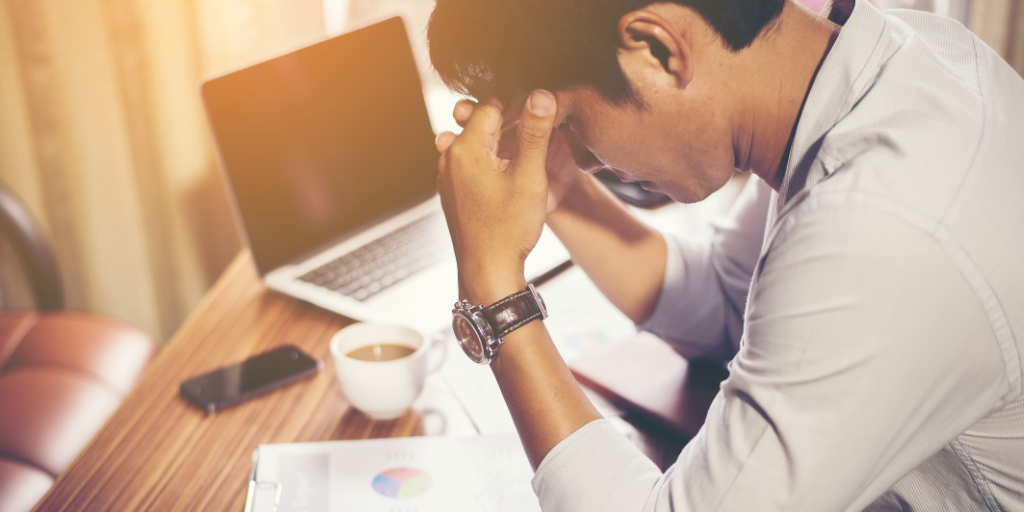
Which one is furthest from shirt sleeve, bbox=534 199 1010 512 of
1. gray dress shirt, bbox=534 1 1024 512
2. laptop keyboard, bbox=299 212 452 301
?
laptop keyboard, bbox=299 212 452 301

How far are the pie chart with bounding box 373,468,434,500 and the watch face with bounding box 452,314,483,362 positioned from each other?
0.41 feet

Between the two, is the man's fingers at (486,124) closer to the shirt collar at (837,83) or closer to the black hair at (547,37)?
the black hair at (547,37)

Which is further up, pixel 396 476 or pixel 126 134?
pixel 396 476

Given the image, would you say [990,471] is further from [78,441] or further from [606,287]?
[78,441]

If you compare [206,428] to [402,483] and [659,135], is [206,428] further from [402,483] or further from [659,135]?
[659,135]

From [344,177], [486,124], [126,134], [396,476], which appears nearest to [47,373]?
[344,177]

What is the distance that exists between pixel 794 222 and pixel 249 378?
2.04ft

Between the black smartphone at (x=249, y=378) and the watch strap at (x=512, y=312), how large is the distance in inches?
12.5

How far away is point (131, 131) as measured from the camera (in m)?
2.02

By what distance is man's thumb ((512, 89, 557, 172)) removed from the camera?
81 cm

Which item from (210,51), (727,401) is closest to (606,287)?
(727,401)

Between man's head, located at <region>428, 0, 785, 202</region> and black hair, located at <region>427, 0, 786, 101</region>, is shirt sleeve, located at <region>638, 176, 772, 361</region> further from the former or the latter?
A: black hair, located at <region>427, 0, 786, 101</region>

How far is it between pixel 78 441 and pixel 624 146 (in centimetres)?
95

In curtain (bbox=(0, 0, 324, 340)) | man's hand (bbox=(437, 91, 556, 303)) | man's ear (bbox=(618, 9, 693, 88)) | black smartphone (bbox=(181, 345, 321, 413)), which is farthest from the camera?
curtain (bbox=(0, 0, 324, 340))
